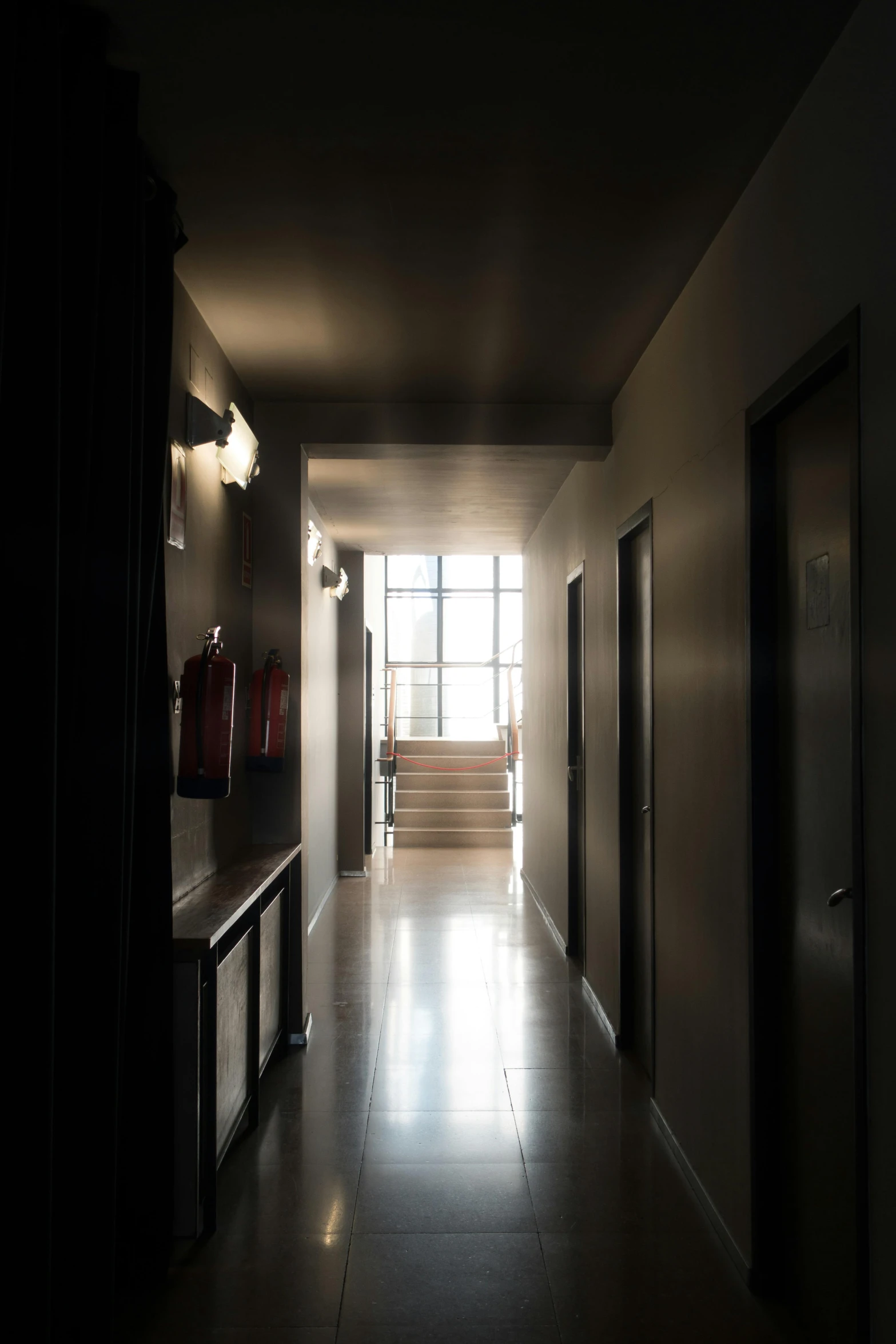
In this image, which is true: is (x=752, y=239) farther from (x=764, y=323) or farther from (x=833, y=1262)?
(x=833, y=1262)

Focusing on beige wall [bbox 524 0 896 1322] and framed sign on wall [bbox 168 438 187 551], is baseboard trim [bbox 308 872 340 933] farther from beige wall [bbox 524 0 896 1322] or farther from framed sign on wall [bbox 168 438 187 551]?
framed sign on wall [bbox 168 438 187 551]

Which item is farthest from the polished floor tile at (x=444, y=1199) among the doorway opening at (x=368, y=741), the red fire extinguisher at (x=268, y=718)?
the doorway opening at (x=368, y=741)

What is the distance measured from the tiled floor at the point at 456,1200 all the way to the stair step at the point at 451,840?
4.70 metres

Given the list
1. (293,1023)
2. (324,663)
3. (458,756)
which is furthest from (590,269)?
(458,756)

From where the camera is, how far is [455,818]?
382 inches

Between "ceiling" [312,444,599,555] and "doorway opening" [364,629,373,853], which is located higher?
"ceiling" [312,444,599,555]

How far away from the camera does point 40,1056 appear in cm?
163

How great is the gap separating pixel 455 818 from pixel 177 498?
709cm

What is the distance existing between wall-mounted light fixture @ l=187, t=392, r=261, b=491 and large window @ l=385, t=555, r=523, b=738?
9.57 meters

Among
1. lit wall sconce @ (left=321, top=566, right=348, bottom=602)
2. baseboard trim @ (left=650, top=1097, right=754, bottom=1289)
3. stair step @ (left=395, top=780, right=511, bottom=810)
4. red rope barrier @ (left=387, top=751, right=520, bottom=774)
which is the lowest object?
baseboard trim @ (left=650, top=1097, right=754, bottom=1289)

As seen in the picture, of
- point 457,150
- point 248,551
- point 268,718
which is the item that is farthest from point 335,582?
point 457,150

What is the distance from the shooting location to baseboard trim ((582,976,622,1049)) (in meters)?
3.99

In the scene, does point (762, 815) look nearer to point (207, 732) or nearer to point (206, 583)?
point (207, 732)

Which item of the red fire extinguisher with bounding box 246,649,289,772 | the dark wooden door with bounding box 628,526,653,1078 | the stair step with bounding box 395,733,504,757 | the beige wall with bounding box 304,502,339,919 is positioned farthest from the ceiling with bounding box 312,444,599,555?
the stair step with bounding box 395,733,504,757
